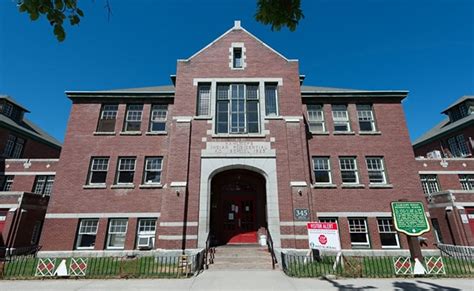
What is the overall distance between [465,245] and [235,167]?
1739cm

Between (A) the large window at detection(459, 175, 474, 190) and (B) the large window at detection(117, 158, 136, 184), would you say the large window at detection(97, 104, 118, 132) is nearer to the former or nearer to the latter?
(B) the large window at detection(117, 158, 136, 184)

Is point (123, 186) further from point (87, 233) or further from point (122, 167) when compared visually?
point (87, 233)

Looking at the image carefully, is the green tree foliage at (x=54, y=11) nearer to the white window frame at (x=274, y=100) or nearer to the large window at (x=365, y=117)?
the white window frame at (x=274, y=100)

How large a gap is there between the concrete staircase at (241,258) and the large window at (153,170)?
6402 millimetres

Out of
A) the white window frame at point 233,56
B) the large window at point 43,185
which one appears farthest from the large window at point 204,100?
the large window at point 43,185

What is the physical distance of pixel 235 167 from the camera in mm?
15688

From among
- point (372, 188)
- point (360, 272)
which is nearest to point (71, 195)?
point (360, 272)

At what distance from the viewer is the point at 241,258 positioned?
503 inches

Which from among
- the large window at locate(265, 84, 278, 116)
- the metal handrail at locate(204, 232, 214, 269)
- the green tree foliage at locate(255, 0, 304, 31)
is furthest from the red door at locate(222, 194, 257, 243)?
the green tree foliage at locate(255, 0, 304, 31)

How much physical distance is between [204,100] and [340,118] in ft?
33.8

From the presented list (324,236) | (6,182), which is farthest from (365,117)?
(6,182)

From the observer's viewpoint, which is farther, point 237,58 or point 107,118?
point 237,58

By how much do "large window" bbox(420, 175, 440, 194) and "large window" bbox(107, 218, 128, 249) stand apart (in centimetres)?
2398

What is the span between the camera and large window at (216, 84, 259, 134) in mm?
A: 16828
